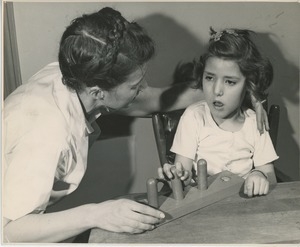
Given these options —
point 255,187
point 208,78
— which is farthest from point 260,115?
point 255,187

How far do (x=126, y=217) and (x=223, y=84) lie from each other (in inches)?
21.8

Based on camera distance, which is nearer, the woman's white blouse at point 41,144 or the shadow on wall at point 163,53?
the woman's white blouse at point 41,144

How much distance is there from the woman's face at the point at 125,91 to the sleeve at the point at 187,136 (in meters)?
0.25

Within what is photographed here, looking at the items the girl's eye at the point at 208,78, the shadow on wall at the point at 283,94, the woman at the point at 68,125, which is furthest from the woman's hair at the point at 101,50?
the shadow on wall at the point at 283,94

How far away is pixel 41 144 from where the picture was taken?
0.90 m

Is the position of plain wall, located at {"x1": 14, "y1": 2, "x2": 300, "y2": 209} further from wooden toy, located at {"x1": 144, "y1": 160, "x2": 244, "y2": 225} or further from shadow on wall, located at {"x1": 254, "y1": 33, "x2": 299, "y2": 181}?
wooden toy, located at {"x1": 144, "y1": 160, "x2": 244, "y2": 225}

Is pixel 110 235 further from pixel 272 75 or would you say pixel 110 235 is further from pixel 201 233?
pixel 272 75

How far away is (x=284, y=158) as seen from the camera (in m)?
1.44

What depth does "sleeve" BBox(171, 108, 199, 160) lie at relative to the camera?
124cm

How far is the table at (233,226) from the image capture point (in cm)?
79

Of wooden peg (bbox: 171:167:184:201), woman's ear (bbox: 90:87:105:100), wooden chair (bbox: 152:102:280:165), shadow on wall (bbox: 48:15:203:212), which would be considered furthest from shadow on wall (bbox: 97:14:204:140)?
wooden peg (bbox: 171:167:184:201)

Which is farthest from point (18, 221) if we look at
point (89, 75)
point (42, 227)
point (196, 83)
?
point (196, 83)

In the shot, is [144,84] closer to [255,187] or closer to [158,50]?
[158,50]

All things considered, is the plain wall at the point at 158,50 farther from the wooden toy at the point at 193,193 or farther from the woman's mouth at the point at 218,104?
the wooden toy at the point at 193,193
